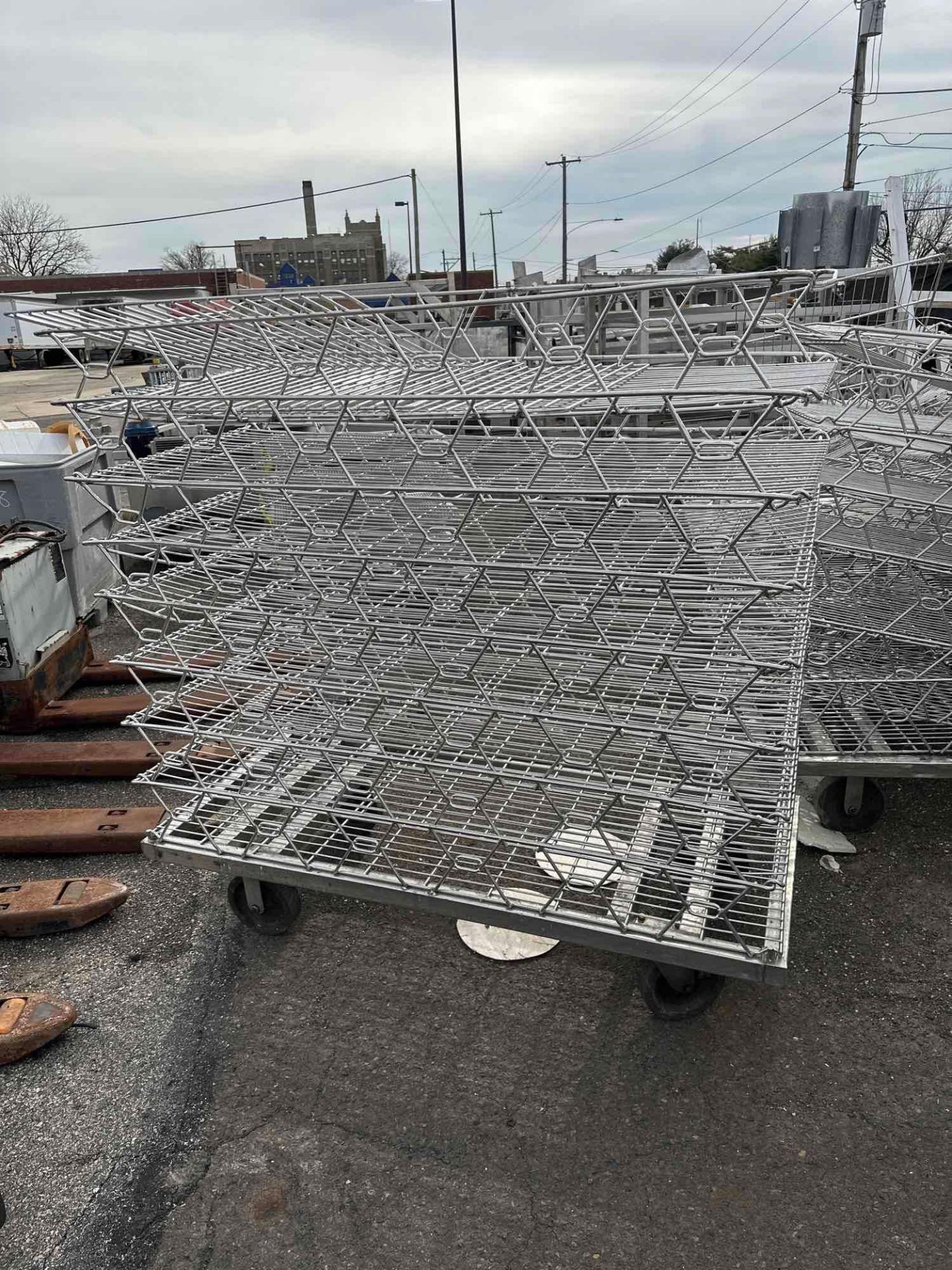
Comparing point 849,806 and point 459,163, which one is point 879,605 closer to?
point 849,806

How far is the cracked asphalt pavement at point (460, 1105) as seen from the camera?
257 centimetres

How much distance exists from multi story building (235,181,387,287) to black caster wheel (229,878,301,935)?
4010 cm

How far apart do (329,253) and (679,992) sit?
4927 cm

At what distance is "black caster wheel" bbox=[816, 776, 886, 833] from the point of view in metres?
4.38

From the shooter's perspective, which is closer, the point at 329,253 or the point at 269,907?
the point at 269,907

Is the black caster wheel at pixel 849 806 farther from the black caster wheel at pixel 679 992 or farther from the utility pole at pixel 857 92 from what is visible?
the utility pole at pixel 857 92

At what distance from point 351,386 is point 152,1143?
8.98 ft

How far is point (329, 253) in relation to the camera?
4656 centimetres

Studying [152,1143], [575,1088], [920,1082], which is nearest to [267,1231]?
[152,1143]

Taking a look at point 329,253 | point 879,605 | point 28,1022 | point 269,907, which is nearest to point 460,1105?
point 269,907

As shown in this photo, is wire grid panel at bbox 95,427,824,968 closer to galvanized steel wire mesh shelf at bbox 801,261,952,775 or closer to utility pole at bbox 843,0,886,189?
galvanized steel wire mesh shelf at bbox 801,261,952,775

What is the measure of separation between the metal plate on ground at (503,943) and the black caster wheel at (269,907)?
2.42ft

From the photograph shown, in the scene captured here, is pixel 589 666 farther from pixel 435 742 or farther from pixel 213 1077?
pixel 213 1077

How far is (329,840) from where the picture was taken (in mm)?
3434
